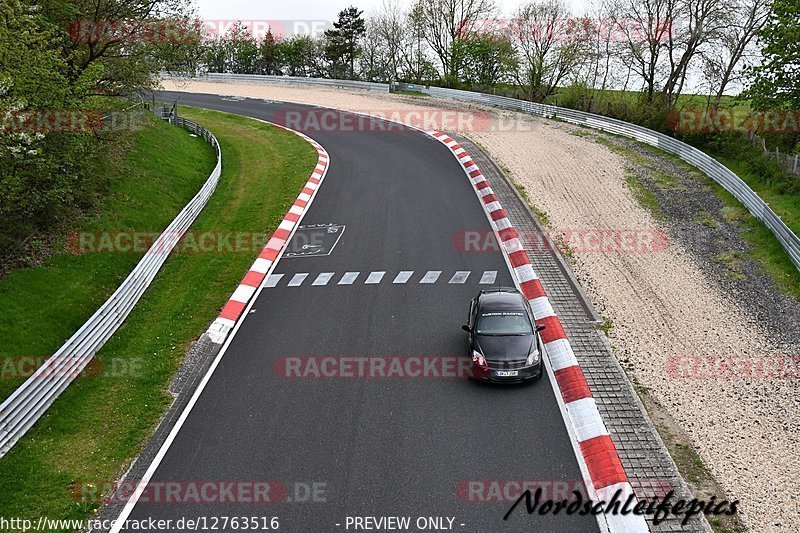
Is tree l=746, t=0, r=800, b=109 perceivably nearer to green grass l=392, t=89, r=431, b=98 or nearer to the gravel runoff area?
the gravel runoff area

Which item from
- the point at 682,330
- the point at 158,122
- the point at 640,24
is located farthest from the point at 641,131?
the point at 158,122

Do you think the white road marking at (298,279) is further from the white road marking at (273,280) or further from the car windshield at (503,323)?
the car windshield at (503,323)

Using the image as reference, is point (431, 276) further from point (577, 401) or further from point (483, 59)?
point (483, 59)

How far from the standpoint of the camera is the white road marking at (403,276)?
15.3 metres

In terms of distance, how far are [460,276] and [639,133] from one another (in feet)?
66.1

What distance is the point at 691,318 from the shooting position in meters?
14.0

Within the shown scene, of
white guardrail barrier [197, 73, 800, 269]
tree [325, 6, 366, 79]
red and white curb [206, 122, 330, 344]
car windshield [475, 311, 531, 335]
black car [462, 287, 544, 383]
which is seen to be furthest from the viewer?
tree [325, 6, 366, 79]

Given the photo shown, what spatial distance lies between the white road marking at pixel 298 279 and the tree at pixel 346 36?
46.5 meters

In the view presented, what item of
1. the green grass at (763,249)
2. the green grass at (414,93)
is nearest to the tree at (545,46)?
the green grass at (414,93)

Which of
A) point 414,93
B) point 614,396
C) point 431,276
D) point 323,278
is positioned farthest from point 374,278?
point 414,93

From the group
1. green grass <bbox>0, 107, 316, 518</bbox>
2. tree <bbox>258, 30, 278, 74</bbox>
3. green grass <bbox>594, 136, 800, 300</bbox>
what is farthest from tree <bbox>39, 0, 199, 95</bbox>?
tree <bbox>258, 30, 278, 74</bbox>

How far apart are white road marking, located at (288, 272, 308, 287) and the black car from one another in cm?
543

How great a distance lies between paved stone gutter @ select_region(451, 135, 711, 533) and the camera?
349 inches

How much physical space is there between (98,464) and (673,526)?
939 cm
